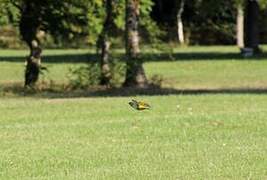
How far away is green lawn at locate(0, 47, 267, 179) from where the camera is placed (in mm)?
10156

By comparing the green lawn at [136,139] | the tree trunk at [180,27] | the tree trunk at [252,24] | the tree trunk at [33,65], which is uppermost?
the green lawn at [136,139]

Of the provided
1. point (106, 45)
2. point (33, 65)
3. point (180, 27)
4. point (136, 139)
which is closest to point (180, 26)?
point (180, 27)

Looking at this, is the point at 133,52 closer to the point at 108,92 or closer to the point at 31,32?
the point at 108,92

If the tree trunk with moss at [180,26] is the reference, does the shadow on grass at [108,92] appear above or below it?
above

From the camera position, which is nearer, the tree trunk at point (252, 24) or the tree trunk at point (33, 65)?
the tree trunk at point (33, 65)

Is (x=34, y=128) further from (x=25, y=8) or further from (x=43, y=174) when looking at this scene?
(x=25, y=8)

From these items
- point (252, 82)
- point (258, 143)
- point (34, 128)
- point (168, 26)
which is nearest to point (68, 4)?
point (252, 82)

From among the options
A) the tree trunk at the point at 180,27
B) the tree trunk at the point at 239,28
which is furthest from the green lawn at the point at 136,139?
the tree trunk at the point at 180,27

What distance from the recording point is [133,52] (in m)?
26.5

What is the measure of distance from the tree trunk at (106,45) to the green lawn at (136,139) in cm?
692

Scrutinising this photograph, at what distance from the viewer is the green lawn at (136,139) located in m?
10.2

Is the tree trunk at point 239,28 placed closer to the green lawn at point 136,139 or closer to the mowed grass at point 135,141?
the green lawn at point 136,139

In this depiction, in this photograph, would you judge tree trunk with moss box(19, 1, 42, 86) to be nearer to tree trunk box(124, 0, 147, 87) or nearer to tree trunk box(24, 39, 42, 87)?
tree trunk box(24, 39, 42, 87)

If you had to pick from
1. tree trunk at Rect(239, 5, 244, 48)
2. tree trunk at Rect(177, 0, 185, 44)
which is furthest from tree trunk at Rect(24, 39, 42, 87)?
tree trunk at Rect(177, 0, 185, 44)
